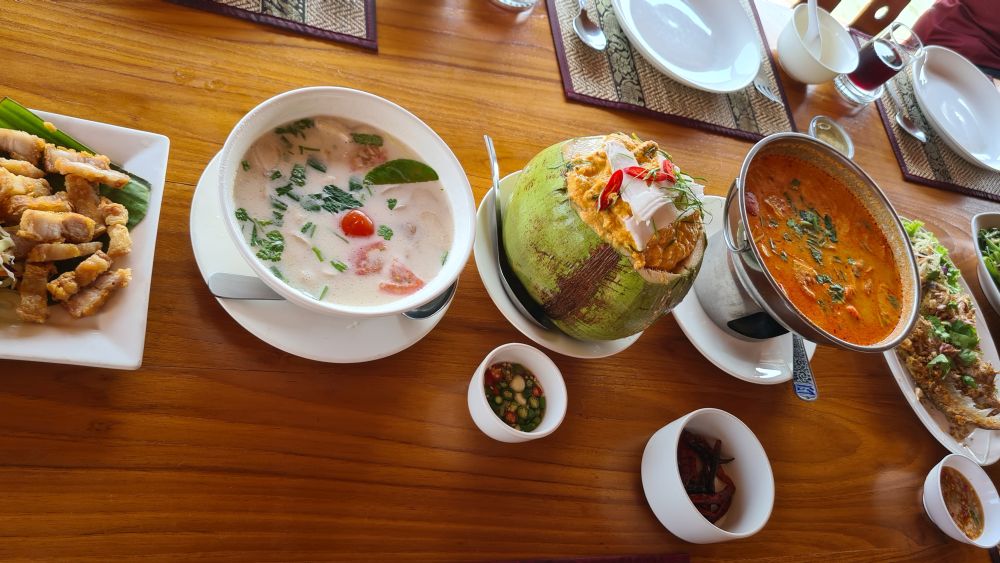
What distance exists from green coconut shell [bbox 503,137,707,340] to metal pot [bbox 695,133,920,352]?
203 mm

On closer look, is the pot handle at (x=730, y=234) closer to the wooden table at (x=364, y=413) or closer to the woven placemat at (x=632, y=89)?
the wooden table at (x=364, y=413)

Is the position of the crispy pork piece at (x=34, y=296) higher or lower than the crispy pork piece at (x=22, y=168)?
lower

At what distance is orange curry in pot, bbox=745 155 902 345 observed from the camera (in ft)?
5.28

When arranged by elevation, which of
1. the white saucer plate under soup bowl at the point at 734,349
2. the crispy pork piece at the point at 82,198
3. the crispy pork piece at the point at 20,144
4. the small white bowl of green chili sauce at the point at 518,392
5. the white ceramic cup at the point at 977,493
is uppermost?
the crispy pork piece at the point at 20,144

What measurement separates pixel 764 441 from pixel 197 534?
1.25 meters

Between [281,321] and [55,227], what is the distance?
1.18ft

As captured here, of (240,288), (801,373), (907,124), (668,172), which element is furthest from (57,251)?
(907,124)

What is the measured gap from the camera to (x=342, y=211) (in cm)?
117

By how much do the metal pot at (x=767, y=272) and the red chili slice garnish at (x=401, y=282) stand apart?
727 millimetres

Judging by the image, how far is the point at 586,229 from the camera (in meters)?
1.13

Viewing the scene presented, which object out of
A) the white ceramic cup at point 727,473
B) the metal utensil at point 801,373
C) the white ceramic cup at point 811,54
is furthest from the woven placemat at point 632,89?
the white ceramic cup at point 727,473

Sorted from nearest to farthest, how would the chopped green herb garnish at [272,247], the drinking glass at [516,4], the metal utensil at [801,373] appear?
the chopped green herb garnish at [272,247]
the metal utensil at [801,373]
the drinking glass at [516,4]

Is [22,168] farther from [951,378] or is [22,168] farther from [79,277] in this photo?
[951,378]

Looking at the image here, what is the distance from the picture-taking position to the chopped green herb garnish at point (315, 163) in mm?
1181
